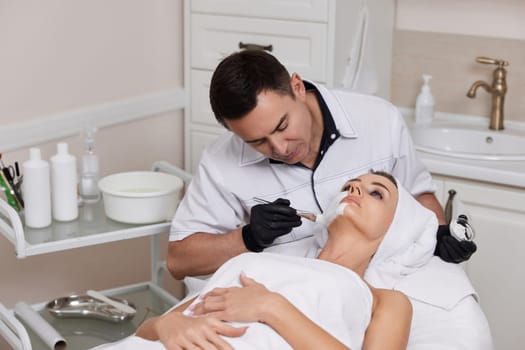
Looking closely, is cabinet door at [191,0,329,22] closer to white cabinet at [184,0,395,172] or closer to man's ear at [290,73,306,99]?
white cabinet at [184,0,395,172]

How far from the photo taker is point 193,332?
1786 millimetres

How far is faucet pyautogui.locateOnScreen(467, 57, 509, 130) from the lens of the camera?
3035mm

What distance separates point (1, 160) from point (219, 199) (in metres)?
0.73

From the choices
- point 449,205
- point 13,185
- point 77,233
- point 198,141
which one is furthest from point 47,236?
point 449,205

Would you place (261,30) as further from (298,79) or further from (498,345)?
(498,345)

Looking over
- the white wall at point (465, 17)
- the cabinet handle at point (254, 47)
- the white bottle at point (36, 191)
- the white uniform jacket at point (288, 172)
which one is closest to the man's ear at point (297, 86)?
the white uniform jacket at point (288, 172)

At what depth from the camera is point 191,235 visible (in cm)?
228

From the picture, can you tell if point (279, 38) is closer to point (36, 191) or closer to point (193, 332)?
point (36, 191)

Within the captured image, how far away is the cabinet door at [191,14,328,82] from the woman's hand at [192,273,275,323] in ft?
3.80

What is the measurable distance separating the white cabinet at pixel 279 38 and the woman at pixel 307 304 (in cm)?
91

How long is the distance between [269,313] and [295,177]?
547 millimetres

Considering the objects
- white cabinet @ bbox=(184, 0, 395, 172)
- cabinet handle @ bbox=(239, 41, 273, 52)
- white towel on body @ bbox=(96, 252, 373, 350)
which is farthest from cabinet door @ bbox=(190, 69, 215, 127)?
white towel on body @ bbox=(96, 252, 373, 350)

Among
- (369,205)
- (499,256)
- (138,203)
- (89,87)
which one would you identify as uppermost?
(89,87)

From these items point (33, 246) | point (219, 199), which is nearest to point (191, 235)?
point (219, 199)
